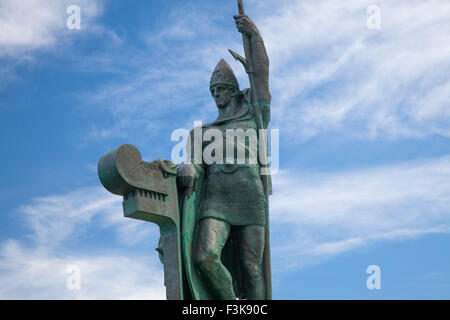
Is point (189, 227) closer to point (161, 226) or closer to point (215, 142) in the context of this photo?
point (161, 226)

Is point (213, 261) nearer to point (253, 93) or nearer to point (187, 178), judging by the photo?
point (187, 178)

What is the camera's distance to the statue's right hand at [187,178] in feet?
33.0

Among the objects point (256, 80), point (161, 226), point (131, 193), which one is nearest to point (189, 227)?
point (161, 226)

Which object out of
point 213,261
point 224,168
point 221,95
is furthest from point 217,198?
point 221,95

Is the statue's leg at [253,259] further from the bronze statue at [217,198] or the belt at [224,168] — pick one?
the belt at [224,168]

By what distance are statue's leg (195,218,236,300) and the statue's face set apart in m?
1.90

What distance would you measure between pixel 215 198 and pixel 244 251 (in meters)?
0.81

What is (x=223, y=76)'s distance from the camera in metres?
11.0

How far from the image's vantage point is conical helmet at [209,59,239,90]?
36.2 ft
